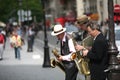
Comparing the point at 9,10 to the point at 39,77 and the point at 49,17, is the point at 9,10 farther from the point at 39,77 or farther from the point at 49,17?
the point at 39,77

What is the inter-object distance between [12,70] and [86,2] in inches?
2033

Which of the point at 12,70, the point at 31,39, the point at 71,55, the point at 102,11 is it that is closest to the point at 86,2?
the point at 102,11

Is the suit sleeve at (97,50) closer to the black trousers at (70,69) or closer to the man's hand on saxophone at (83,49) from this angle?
the man's hand on saxophone at (83,49)

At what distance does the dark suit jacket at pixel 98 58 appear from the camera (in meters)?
9.88

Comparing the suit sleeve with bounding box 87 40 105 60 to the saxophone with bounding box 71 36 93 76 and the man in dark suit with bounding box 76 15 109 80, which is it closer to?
the man in dark suit with bounding box 76 15 109 80

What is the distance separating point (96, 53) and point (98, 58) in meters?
0.09

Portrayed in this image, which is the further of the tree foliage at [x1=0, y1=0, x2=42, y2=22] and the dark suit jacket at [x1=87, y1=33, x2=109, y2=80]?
the tree foliage at [x1=0, y1=0, x2=42, y2=22]

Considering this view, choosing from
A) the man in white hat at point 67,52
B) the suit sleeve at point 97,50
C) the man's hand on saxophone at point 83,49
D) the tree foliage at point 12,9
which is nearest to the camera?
the suit sleeve at point 97,50

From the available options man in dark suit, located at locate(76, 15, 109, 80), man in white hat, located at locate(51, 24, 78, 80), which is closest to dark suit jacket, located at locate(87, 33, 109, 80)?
man in dark suit, located at locate(76, 15, 109, 80)

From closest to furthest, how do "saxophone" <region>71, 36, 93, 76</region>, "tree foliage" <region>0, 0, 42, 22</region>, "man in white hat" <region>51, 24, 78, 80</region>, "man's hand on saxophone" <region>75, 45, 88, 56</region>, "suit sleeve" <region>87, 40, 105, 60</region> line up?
1. "suit sleeve" <region>87, 40, 105, 60</region>
2. "man's hand on saxophone" <region>75, 45, 88, 56</region>
3. "saxophone" <region>71, 36, 93, 76</region>
4. "man in white hat" <region>51, 24, 78, 80</region>
5. "tree foliage" <region>0, 0, 42, 22</region>

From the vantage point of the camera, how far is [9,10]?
113562 mm

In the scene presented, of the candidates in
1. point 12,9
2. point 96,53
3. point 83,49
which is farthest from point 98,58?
point 12,9

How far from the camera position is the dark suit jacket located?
9.88 metres

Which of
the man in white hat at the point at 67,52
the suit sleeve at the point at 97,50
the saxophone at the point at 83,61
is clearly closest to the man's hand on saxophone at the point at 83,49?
the saxophone at the point at 83,61
